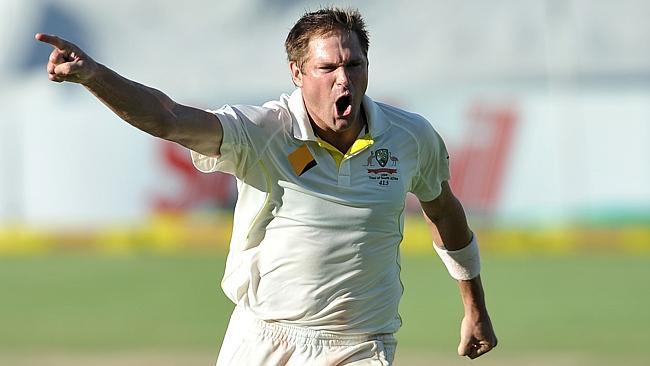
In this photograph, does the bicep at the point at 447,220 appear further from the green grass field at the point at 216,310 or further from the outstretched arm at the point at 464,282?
the green grass field at the point at 216,310

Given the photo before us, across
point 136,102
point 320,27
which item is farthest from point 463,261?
point 136,102

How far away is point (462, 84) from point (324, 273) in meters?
16.6

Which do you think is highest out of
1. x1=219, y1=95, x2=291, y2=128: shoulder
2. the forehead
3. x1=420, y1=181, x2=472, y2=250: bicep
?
the forehead

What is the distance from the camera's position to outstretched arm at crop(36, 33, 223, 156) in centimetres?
440

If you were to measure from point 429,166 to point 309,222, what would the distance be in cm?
68

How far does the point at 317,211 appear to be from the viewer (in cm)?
518

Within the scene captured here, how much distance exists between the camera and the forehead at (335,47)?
16.7 feet

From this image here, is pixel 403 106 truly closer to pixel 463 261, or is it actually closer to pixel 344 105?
pixel 463 261

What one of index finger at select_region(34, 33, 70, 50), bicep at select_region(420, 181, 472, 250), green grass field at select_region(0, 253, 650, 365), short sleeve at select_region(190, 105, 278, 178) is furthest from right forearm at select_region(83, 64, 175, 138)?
green grass field at select_region(0, 253, 650, 365)

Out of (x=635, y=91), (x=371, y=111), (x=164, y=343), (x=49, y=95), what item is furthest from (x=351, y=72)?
(x=49, y=95)

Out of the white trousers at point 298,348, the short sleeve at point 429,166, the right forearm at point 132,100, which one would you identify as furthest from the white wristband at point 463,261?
the right forearm at point 132,100

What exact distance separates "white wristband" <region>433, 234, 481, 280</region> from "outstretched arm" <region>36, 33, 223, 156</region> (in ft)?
4.67

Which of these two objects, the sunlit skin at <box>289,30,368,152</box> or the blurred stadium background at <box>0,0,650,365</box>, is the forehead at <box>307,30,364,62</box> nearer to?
the sunlit skin at <box>289,30,368,152</box>

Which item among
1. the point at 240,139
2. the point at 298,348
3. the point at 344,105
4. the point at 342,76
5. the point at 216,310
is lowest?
the point at 216,310
